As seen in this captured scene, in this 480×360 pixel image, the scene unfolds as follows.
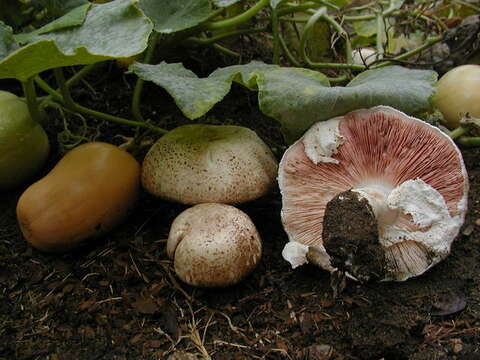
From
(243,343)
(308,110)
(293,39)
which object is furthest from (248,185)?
(293,39)

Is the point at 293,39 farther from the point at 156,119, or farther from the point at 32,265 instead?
the point at 32,265

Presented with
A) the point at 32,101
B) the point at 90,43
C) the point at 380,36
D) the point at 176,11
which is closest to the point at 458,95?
the point at 380,36

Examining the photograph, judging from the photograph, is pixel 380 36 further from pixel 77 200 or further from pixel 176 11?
pixel 77 200

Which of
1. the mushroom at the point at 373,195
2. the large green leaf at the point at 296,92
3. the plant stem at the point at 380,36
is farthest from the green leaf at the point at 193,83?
the plant stem at the point at 380,36

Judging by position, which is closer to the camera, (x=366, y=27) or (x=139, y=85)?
(x=139, y=85)

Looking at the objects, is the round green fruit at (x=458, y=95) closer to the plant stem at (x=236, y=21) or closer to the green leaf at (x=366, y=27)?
the green leaf at (x=366, y=27)

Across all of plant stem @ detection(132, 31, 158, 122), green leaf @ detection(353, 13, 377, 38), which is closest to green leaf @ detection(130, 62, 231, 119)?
plant stem @ detection(132, 31, 158, 122)
